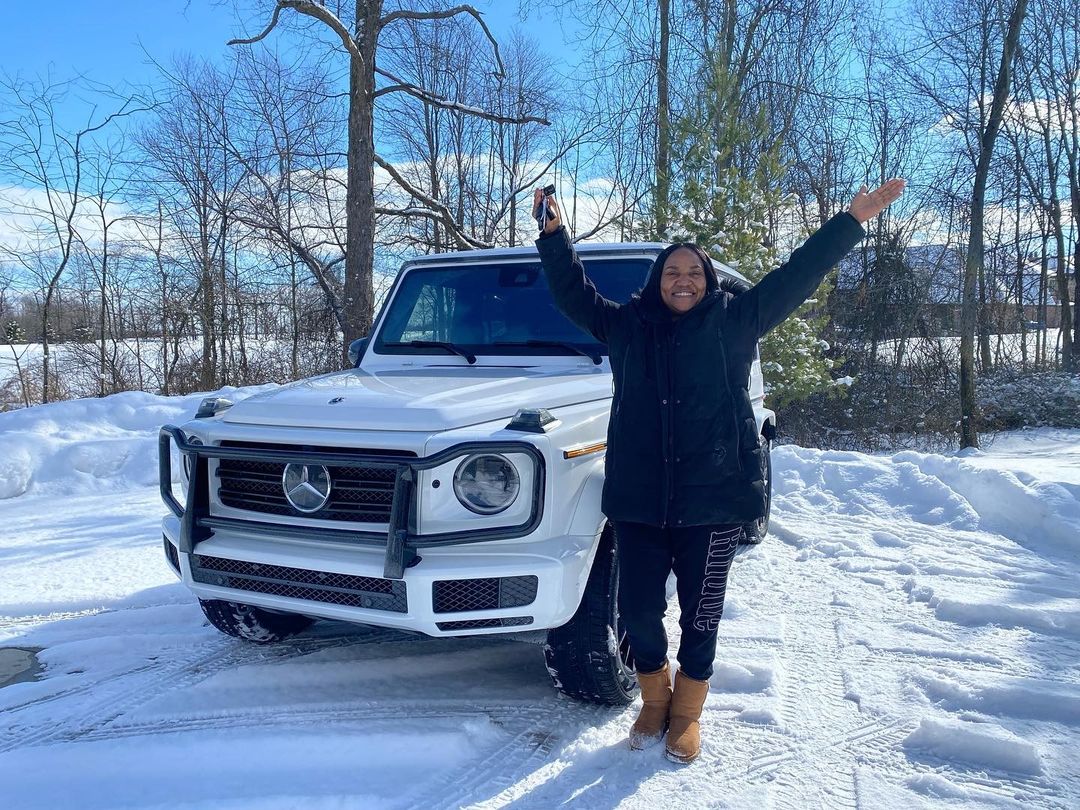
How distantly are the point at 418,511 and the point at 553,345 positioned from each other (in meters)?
1.46

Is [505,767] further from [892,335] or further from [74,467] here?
[892,335]

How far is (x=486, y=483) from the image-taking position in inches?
108

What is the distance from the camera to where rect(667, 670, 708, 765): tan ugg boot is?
107 inches

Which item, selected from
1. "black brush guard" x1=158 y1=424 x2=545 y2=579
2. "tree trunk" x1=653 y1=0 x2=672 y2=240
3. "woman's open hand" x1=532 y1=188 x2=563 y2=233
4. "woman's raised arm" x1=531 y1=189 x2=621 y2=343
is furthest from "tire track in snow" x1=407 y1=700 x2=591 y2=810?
"tree trunk" x1=653 y1=0 x2=672 y2=240

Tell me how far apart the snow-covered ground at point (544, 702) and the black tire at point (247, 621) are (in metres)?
0.09

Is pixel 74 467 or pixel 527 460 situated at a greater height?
pixel 527 460

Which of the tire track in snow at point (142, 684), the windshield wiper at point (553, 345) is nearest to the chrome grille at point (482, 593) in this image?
the tire track in snow at point (142, 684)

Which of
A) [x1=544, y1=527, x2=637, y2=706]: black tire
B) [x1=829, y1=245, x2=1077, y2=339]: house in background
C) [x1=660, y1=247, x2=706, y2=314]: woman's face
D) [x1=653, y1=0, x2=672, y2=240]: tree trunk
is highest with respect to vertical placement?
[x1=653, y1=0, x2=672, y2=240]: tree trunk

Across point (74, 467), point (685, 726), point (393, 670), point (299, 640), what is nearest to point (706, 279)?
point (685, 726)

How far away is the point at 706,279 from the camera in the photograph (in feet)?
9.20

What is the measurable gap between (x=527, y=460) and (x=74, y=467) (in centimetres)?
684

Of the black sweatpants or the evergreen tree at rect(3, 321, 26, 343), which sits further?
the evergreen tree at rect(3, 321, 26, 343)

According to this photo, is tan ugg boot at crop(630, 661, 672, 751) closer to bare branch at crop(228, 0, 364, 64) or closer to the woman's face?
the woman's face

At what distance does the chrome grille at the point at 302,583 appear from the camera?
2.68 meters
